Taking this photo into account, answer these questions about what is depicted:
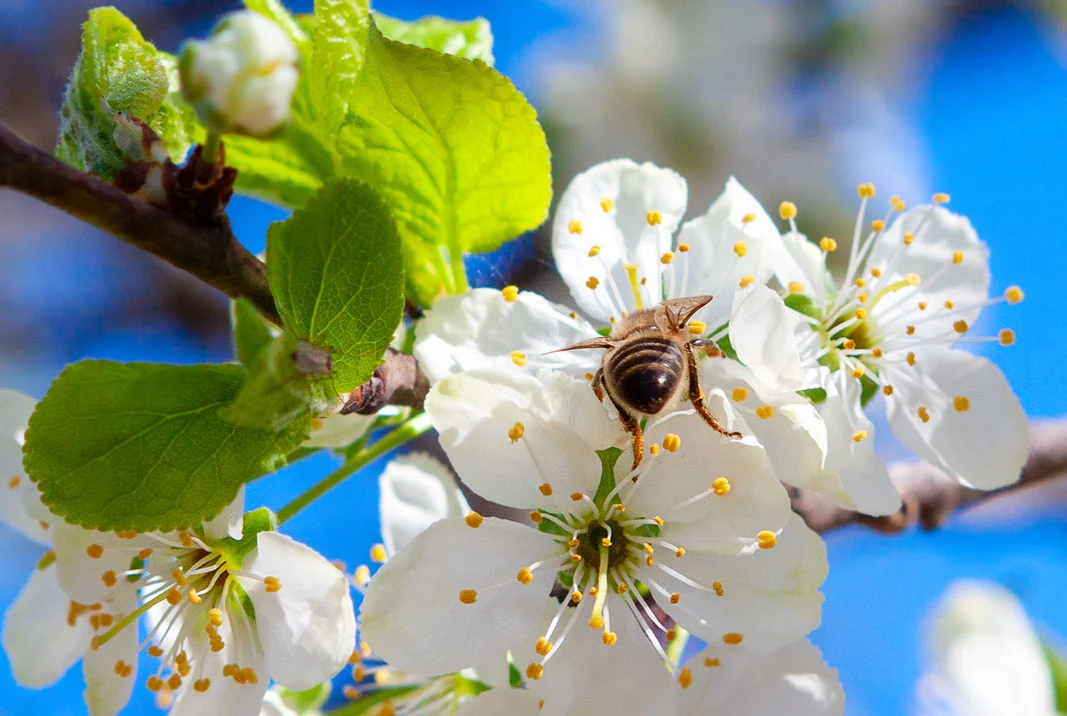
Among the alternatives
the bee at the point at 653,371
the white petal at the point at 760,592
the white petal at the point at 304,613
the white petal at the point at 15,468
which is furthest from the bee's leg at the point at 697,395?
the white petal at the point at 15,468

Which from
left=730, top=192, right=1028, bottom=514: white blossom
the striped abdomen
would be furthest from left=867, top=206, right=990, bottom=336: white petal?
the striped abdomen

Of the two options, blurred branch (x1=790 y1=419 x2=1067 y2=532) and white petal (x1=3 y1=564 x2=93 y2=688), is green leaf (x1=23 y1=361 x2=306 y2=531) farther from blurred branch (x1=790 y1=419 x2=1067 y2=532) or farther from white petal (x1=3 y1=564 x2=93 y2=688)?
blurred branch (x1=790 y1=419 x2=1067 y2=532)

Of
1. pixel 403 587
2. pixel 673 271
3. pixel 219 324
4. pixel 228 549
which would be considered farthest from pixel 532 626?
pixel 219 324

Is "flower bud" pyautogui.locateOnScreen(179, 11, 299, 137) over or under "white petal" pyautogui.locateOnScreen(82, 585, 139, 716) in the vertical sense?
over

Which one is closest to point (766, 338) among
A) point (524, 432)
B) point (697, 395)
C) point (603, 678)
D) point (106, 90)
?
point (697, 395)

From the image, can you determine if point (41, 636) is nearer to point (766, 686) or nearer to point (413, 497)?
point (413, 497)

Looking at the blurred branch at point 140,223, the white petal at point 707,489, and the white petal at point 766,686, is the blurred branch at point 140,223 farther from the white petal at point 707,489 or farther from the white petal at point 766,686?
the white petal at point 766,686
